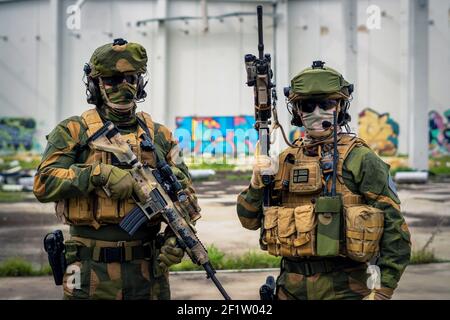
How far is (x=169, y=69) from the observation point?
948cm

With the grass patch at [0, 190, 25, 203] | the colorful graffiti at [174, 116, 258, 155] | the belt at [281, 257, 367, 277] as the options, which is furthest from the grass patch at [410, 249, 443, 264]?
the grass patch at [0, 190, 25, 203]

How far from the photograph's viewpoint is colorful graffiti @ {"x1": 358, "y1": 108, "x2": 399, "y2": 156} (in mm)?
12055

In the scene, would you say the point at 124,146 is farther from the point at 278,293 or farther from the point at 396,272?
the point at 396,272

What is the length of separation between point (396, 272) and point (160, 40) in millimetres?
7384

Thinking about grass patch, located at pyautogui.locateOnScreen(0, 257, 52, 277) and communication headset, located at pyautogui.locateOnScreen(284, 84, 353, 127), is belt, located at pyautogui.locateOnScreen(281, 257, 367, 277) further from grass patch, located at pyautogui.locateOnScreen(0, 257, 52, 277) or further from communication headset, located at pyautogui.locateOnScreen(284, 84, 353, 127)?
grass patch, located at pyautogui.locateOnScreen(0, 257, 52, 277)

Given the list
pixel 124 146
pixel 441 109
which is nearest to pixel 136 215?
pixel 124 146

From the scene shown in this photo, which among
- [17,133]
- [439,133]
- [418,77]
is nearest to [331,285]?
[418,77]

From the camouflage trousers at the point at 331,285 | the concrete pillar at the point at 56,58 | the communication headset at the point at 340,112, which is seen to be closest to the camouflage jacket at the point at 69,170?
the communication headset at the point at 340,112

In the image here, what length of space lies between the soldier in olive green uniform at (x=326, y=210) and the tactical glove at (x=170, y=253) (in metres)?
0.36

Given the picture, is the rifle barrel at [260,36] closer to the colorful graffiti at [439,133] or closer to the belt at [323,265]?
the belt at [323,265]

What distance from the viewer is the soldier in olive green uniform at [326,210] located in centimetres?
262

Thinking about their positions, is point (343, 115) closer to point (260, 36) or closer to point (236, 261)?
point (260, 36)

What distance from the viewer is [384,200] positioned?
8.76 ft

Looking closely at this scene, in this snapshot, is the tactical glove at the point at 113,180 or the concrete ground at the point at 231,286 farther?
the concrete ground at the point at 231,286
